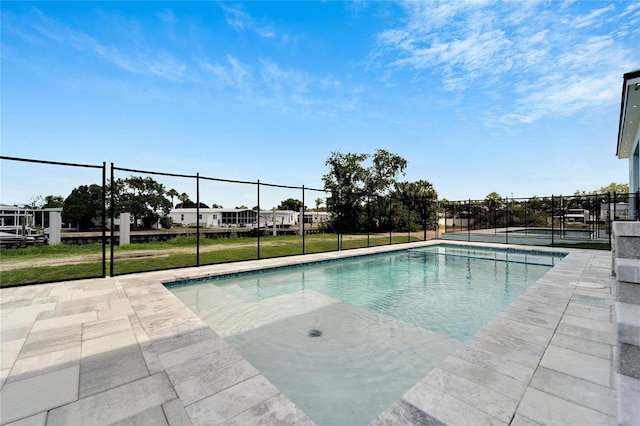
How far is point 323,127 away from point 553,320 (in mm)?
14245

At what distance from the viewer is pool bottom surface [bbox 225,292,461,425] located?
2236 mm

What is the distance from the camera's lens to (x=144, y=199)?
23.3 m

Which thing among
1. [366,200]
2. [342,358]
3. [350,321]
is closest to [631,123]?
[350,321]

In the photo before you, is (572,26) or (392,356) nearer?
(392,356)

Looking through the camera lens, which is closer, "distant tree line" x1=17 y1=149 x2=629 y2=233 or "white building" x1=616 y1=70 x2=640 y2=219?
"white building" x1=616 y1=70 x2=640 y2=219

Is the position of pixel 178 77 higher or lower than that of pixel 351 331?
higher

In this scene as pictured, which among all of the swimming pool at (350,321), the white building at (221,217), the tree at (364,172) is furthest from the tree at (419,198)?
the swimming pool at (350,321)

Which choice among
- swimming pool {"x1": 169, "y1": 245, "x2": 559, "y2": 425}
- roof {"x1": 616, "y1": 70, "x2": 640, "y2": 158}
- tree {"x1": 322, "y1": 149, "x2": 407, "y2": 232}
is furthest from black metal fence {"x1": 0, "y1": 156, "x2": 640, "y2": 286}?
roof {"x1": 616, "y1": 70, "x2": 640, "y2": 158}

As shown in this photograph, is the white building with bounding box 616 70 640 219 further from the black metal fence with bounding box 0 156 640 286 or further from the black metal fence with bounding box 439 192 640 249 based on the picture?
the black metal fence with bounding box 439 192 640 249

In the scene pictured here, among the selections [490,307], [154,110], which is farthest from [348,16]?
[490,307]

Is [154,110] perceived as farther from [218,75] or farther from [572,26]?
[572,26]

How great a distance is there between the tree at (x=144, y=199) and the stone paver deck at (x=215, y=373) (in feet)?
69.5

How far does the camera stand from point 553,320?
3.26 meters

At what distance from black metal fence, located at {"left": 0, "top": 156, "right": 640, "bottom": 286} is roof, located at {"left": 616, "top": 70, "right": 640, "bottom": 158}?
2287mm
